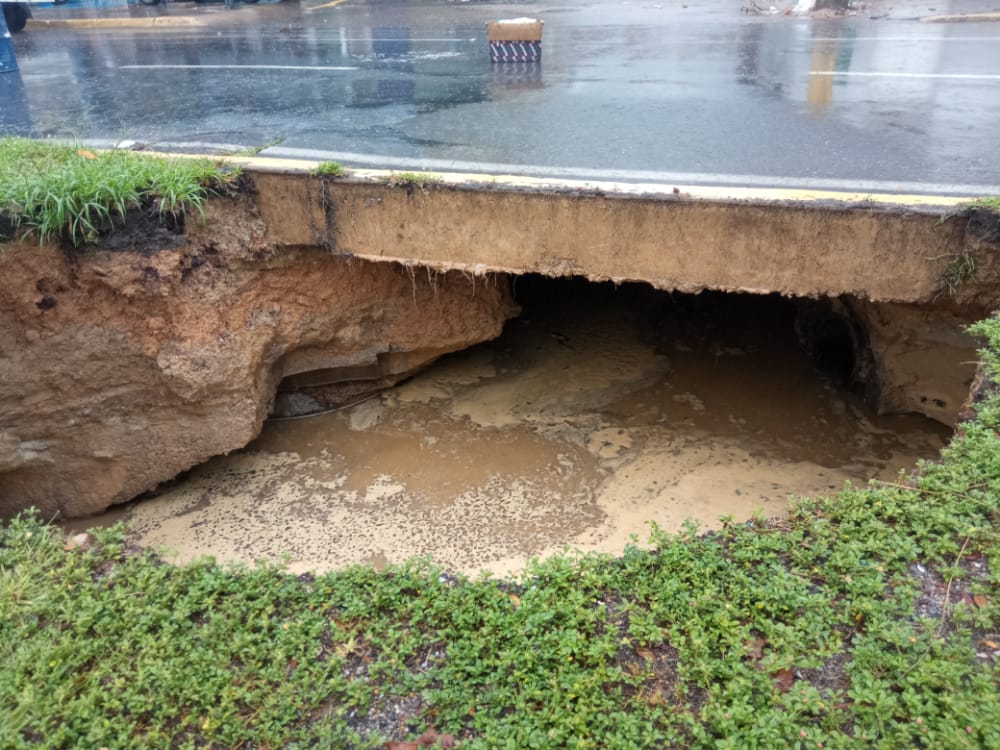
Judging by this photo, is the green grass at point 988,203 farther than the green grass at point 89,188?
No

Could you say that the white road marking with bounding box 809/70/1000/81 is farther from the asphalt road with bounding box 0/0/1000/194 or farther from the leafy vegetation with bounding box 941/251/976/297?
the leafy vegetation with bounding box 941/251/976/297

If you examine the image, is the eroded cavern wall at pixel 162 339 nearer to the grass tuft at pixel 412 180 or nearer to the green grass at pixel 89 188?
the green grass at pixel 89 188

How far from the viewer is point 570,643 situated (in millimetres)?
2967

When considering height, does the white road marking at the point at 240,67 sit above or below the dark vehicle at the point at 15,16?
below

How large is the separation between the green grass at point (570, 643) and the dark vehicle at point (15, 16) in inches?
547

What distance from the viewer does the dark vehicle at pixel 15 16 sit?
13.5m

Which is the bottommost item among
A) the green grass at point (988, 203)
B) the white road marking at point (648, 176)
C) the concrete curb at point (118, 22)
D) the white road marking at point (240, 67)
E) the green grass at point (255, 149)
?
the green grass at point (988, 203)

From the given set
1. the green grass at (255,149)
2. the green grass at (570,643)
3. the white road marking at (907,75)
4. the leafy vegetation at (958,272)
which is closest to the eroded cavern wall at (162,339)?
the green grass at (255,149)

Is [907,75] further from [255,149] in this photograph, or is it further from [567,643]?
[567,643]

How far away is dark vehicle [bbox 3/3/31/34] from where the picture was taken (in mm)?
13469

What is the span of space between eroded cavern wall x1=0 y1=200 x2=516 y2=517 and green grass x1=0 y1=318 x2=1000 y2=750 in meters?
2.09

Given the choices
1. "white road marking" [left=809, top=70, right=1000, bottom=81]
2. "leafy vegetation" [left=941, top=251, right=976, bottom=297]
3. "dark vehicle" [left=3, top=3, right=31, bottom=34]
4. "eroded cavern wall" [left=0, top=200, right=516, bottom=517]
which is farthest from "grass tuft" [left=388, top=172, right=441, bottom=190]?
"dark vehicle" [left=3, top=3, right=31, bottom=34]

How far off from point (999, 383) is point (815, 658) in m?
2.03

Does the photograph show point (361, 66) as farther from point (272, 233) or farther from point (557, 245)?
point (557, 245)
